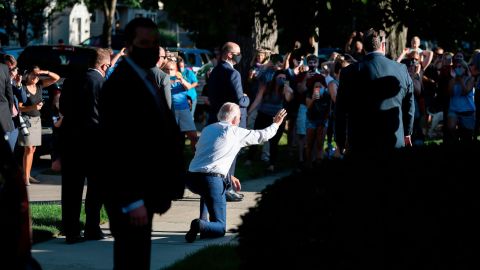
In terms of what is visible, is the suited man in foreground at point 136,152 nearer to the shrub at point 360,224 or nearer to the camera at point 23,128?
the shrub at point 360,224

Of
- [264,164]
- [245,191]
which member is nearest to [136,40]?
[245,191]

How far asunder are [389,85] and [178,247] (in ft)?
7.74

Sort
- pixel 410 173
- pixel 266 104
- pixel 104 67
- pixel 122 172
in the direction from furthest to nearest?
pixel 266 104 < pixel 104 67 < pixel 410 173 < pixel 122 172

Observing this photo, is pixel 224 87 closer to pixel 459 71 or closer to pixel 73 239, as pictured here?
pixel 73 239

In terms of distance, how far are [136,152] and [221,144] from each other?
3.79 metres

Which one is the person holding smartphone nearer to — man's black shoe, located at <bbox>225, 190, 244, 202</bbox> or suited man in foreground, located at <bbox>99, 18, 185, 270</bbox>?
man's black shoe, located at <bbox>225, 190, 244, 202</bbox>

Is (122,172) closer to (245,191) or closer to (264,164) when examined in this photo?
(245,191)

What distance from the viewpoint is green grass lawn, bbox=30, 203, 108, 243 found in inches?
356

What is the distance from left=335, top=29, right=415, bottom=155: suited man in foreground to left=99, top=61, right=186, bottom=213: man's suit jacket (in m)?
3.12

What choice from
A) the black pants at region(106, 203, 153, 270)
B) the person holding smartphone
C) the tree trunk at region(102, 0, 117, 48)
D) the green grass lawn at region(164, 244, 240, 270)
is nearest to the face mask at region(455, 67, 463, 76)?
the person holding smartphone

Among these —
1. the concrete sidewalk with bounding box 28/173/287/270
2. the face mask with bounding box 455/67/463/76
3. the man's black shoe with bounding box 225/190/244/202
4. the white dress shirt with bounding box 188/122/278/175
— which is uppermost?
the face mask with bounding box 455/67/463/76

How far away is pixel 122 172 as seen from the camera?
520 cm

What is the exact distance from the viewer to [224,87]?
455 inches

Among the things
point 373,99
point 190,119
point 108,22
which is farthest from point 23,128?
point 108,22
